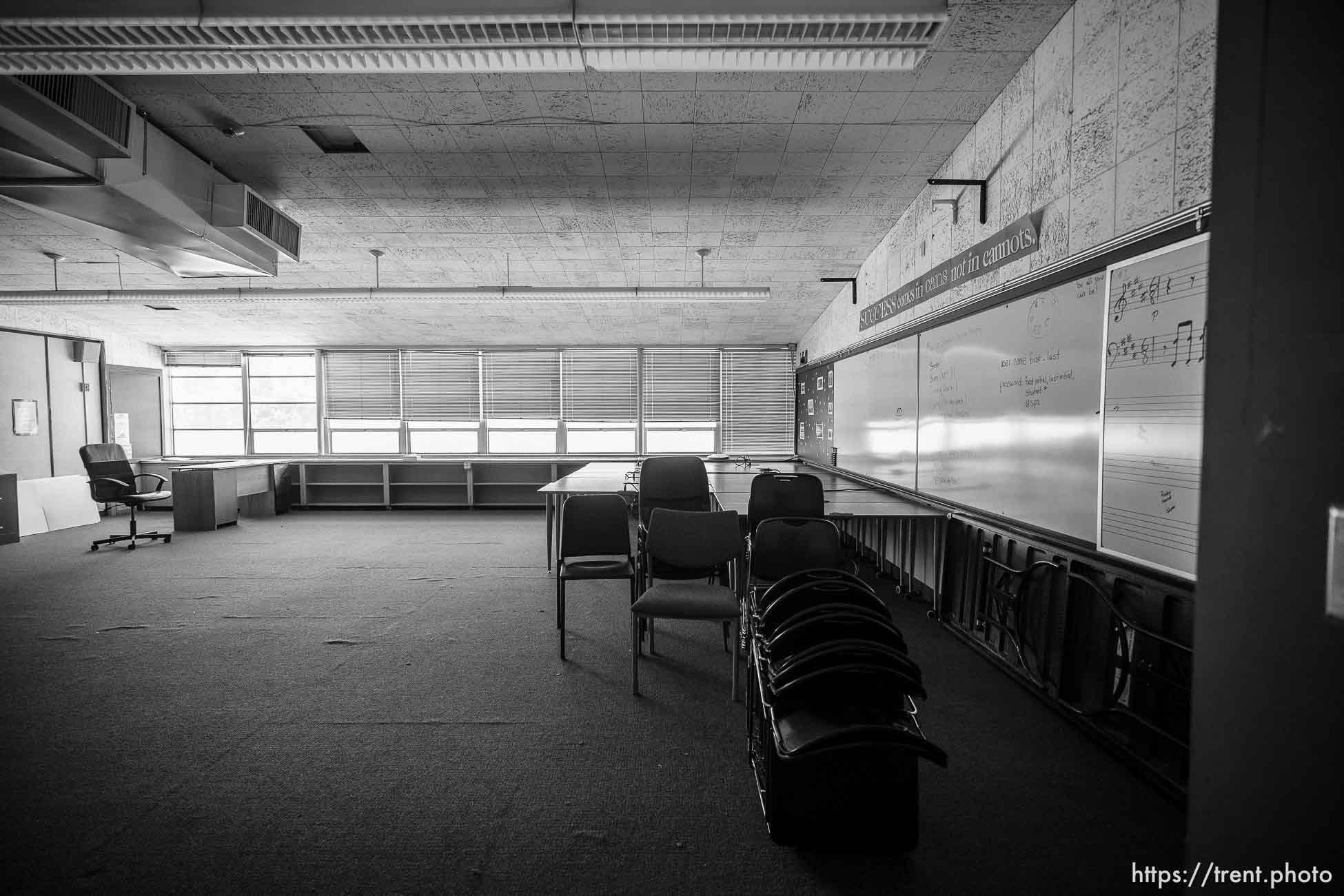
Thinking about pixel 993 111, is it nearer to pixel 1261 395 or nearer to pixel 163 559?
pixel 1261 395

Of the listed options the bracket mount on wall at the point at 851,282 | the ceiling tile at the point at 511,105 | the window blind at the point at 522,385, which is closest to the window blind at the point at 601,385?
the window blind at the point at 522,385

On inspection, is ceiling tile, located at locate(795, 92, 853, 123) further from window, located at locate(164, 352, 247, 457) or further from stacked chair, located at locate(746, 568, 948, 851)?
window, located at locate(164, 352, 247, 457)

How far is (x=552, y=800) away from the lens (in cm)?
204

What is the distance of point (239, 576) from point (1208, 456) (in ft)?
20.8

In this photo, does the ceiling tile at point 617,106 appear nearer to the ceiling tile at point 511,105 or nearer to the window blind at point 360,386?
the ceiling tile at point 511,105

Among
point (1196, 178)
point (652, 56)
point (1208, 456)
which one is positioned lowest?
point (1208, 456)

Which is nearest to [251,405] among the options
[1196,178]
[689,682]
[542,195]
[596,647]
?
[542,195]

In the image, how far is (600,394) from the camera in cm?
945

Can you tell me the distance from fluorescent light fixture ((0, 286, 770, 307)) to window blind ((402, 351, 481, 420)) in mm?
3398

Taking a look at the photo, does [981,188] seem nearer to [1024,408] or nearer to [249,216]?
[1024,408]

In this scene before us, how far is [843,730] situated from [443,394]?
895cm

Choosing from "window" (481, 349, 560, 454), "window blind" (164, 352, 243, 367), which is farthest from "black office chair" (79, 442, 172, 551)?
"window" (481, 349, 560, 454)

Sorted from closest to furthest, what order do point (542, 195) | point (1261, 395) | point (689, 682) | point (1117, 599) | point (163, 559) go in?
1. point (1261, 395)
2. point (1117, 599)
3. point (689, 682)
4. point (542, 195)
5. point (163, 559)

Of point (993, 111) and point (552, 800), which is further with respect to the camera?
point (993, 111)
